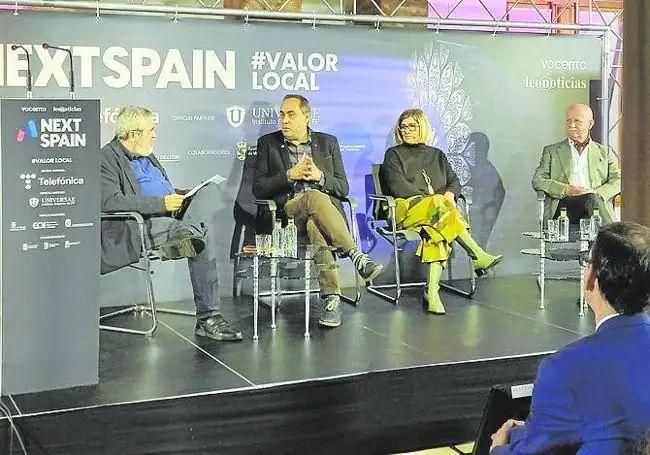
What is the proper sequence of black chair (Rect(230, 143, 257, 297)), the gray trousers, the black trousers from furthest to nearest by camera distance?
the black trousers < black chair (Rect(230, 143, 257, 297)) < the gray trousers

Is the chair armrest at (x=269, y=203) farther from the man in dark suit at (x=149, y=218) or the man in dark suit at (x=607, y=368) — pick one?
the man in dark suit at (x=607, y=368)

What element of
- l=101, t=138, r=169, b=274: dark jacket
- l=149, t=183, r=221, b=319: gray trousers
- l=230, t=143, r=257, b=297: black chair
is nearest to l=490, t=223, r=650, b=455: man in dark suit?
l=149, t=183, r=221, b=319: gray trousers

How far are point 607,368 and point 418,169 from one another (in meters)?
3.39

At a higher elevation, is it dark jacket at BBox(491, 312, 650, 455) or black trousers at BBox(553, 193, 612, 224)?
black trousers at BBox(553, 193, 612, 224)

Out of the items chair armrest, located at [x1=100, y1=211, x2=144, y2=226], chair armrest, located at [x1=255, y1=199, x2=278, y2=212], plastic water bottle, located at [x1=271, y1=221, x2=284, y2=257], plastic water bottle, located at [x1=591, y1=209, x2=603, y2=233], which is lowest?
plastic water bottle, located at [x1=271, y1=221, x2=284, y2=257]

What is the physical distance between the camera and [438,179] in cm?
534

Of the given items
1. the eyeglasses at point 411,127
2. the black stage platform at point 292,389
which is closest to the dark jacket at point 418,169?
the eyeglasses at point 411,127

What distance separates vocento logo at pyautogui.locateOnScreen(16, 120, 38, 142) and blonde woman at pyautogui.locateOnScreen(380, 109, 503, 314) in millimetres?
2325

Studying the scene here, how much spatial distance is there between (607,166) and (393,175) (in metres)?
1.40

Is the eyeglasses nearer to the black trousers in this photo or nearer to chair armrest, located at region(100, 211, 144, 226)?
the black trousers

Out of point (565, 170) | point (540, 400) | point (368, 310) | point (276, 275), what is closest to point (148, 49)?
point (276, 275)

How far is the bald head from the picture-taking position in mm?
5551

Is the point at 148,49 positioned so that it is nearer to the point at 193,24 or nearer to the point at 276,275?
the point at 193,24

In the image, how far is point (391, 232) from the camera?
5066 millimetres
